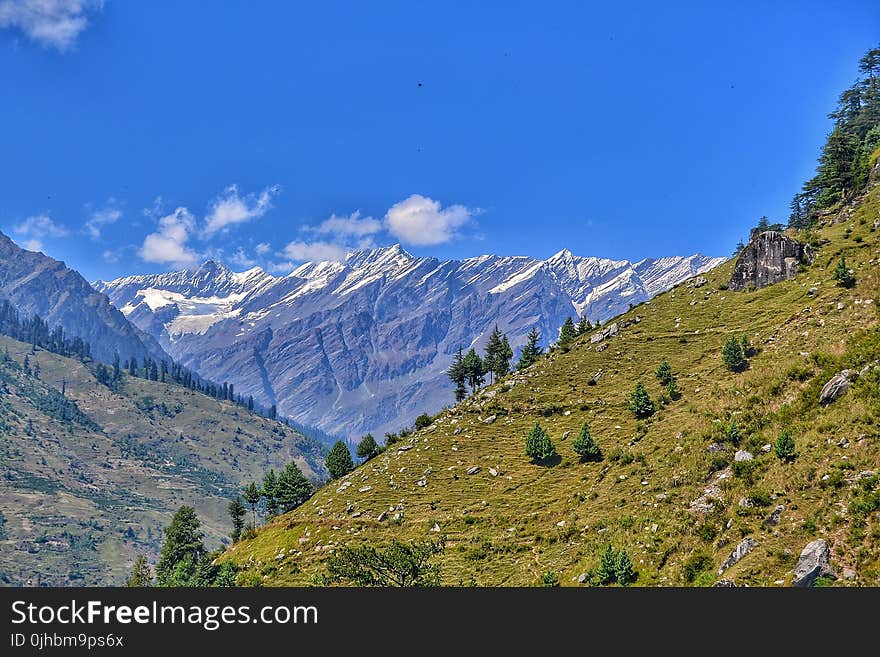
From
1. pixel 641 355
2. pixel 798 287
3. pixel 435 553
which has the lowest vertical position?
pixel 435 553

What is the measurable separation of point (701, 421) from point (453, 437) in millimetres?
42978

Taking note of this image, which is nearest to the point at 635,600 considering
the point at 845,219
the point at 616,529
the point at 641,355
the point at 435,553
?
the point at 616,529

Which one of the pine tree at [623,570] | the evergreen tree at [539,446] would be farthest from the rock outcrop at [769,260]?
the pine tree at [623,570]

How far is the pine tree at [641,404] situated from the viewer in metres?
81.6

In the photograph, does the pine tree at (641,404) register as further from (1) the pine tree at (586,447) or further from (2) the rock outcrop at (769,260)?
(2) the rock outcrop at (769,260)

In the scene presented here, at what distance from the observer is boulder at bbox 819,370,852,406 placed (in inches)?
2067

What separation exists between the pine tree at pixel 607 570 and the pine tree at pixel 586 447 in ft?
94.8

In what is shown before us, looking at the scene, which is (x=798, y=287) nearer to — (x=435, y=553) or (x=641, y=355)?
(x=641, y=355)

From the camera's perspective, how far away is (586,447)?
77375mm

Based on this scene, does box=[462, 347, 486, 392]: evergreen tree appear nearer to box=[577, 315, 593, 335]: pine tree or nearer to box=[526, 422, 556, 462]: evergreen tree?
box=[577, 315, 593, 335]: pine tree

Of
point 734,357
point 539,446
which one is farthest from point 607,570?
point 734,357

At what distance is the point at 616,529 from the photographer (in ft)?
181

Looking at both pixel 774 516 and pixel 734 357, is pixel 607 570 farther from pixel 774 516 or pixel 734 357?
pixel 734 357

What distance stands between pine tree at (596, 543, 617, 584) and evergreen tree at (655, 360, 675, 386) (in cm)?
4555
